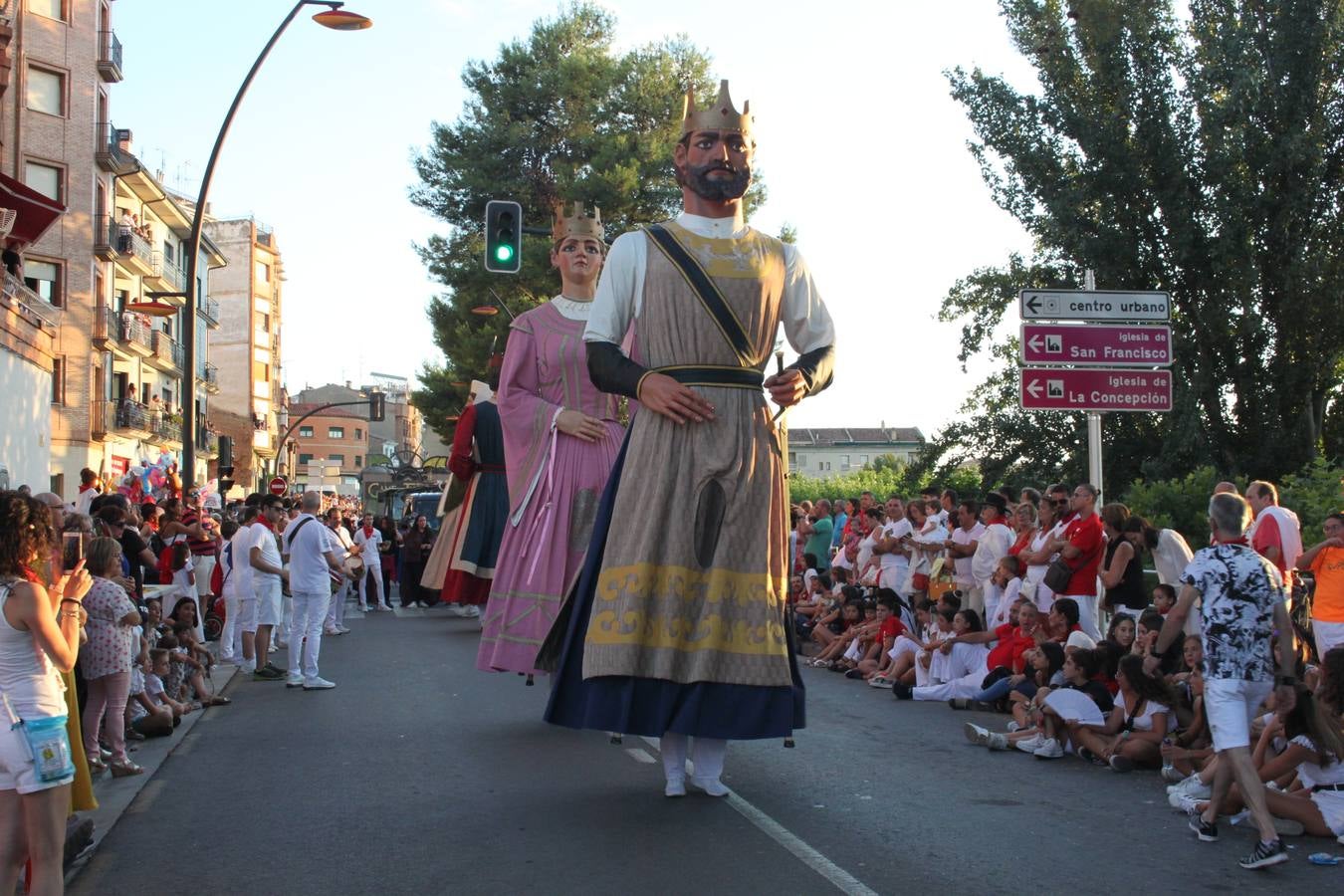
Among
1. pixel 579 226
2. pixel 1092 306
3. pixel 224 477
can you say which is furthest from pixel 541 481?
pixel 224 477

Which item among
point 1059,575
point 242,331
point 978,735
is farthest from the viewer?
point 242,331

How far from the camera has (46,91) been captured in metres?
45.2

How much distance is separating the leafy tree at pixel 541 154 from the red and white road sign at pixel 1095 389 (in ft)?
87.1

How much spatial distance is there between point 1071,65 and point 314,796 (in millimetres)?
22268

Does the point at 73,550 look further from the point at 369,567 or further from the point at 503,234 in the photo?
the point at 369,567

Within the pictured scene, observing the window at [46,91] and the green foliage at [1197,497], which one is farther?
the window at [46,91]

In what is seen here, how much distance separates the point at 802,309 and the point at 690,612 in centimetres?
149

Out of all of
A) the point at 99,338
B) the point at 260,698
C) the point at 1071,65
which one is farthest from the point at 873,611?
the point at 99,338

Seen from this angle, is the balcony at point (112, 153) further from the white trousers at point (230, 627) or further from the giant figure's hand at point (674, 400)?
the giant figure's hand at point (674, 400)

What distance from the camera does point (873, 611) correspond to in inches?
611

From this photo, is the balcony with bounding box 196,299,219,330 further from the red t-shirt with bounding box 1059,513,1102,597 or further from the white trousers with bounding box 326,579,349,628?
the red t-shirt with bounding box 1059,513,1102,597

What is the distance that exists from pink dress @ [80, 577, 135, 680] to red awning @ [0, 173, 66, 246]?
54.0 feet

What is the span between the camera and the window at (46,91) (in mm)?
44656

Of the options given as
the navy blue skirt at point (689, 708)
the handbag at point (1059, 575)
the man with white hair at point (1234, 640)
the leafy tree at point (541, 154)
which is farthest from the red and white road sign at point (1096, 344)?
the leafy tree at point (541, 154)
